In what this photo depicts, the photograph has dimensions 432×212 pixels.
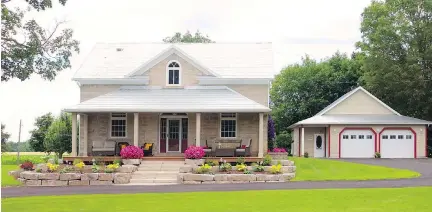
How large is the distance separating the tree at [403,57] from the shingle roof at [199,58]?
1677 cm

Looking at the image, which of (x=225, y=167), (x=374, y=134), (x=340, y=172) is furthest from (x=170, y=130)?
(x=374, y=134)

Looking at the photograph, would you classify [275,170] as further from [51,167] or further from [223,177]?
[51,167]

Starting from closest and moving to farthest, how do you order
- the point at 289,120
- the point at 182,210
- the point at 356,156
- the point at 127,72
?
the point at 182,210 < the point at 127,72 < the point at 356,156 < the point at 289,120

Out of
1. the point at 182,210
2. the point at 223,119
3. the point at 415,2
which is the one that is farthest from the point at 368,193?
A: the point at 415,2

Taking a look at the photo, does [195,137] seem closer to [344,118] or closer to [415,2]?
[344,118]

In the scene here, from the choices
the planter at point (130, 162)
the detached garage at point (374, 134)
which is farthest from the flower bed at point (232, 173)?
the detached garage at point (374, 134)

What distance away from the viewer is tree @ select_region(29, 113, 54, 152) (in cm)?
5738

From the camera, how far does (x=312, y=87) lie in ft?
190

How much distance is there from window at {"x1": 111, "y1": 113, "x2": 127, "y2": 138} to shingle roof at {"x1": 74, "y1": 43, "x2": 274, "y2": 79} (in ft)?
7.82

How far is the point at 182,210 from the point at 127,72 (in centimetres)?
1988

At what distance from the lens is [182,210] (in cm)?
1212

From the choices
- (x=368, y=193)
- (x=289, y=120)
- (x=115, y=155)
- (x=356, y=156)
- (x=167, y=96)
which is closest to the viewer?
(x=368, y=193)

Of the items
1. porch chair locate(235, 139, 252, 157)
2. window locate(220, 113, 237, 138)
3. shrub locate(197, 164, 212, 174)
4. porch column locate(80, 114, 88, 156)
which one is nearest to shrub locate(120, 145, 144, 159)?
shrub locate(197, 164, 212, 174)

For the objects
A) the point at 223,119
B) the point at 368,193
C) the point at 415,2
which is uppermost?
the point at 415,2
